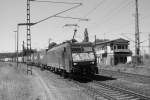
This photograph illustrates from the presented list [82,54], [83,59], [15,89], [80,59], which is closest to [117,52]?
[82,54]

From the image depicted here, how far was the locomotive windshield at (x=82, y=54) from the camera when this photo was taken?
64.0ft

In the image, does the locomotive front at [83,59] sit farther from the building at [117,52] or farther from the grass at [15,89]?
the building at [117,52]

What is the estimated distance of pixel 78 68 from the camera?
62.2 feet

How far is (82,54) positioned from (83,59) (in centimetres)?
57

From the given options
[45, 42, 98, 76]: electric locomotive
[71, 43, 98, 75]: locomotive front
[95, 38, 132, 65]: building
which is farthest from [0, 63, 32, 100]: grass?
[95, 38, 132, 65]: building

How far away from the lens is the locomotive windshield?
19.5m

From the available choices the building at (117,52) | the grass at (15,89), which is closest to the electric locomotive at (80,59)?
the grass at (15,89)

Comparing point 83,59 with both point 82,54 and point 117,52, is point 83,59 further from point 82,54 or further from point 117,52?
point 117,52

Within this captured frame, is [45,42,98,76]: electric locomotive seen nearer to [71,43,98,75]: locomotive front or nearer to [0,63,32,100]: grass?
[71,43,98,75]: locomotive front

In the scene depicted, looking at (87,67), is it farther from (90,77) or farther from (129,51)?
(129,51)

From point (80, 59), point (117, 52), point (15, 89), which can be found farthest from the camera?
point (117, 52)

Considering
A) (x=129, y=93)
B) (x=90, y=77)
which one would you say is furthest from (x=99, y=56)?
(x=129, y=93)

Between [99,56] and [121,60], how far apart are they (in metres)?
9.72

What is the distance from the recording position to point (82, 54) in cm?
1991
